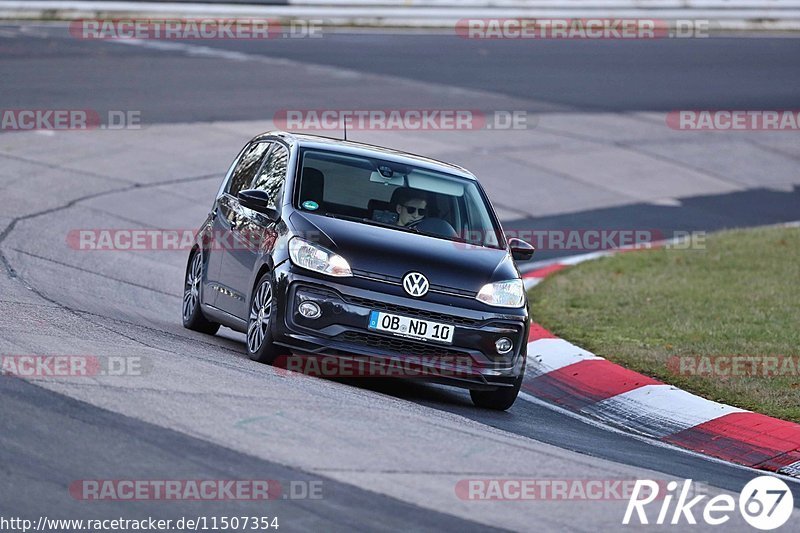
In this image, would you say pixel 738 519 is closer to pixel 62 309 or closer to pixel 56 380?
pixel 56 380

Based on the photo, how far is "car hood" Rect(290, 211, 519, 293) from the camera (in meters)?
8.94

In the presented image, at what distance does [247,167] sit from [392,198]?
65.8 inches

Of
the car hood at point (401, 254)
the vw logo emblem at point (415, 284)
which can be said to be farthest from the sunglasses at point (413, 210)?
the vw logo emblem at point (415, 284)

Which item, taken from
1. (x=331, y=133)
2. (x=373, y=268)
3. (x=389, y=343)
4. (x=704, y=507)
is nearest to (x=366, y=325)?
(x=389, y=343)

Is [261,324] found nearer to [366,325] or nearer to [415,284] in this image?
[366,325]

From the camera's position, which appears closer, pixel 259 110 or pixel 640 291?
pixel 640 291

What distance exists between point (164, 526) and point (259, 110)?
56.1 ft

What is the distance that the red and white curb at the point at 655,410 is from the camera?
8781mm

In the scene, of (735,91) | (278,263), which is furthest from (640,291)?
(735,91)

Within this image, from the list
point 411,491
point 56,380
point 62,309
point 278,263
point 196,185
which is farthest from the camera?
point 196,185

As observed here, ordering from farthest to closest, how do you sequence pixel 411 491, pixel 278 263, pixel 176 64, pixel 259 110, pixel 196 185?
pixel 176 64, pixel 259 110, pixel 196 185, pixel 278 263, pixel 411 491

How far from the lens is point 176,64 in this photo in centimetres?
2531

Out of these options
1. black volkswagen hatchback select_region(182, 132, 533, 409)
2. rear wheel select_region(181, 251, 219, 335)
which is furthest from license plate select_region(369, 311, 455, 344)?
rear wheel select_region(181, 251, 219, 335)

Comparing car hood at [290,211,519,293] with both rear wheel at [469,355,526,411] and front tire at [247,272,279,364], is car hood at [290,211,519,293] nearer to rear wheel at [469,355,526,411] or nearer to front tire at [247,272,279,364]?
front tire at [247,272,279,364]
